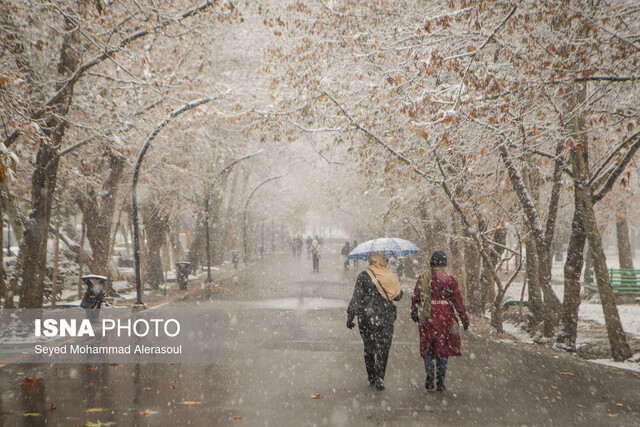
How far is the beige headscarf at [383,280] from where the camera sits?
698cm

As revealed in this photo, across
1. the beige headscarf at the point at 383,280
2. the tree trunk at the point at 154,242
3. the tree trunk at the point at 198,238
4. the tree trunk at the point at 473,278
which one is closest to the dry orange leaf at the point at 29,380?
the beige headscarf at the point at 383,280

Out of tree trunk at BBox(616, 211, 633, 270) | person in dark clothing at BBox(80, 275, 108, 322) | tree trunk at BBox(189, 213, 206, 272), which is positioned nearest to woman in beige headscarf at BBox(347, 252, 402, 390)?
person in dark clothing at BBox(80, 275, 108, 322)

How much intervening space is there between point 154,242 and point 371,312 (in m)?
17.5

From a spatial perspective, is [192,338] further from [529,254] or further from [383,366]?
[529,254]

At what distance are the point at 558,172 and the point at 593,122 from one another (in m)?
2.99

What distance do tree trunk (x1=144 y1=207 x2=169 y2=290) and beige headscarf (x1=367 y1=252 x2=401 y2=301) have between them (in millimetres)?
16777

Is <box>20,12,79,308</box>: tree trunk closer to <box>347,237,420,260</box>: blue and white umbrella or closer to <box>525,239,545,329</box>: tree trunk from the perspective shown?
<box>347,237,420,260</box>: blue and white umbrella

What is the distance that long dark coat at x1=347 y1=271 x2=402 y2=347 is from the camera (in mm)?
6965

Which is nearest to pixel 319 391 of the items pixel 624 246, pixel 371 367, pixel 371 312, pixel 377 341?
pixel 371 367

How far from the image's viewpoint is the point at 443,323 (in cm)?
679

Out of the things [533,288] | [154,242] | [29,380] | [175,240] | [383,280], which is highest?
[175,240]

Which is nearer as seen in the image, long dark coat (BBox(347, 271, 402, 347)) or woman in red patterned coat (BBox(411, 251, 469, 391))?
woman in red patterned coat (BBox(411, 251, 469, 391))

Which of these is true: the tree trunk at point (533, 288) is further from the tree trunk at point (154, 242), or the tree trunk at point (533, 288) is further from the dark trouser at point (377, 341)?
the tree trunk at point (154, 242)

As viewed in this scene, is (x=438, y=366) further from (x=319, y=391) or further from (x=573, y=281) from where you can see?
(x=573, y=281)
